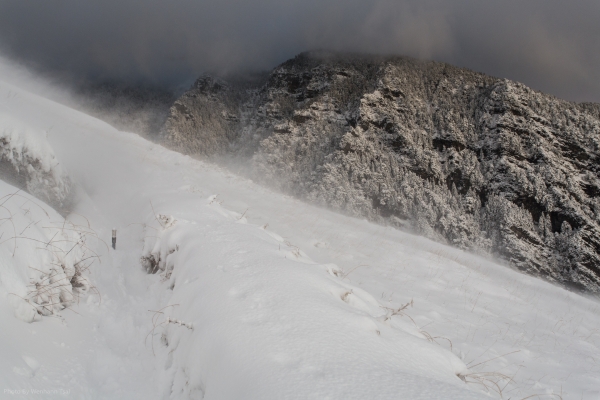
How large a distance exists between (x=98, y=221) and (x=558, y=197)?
11491cm

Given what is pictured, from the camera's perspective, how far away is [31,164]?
19.0ft

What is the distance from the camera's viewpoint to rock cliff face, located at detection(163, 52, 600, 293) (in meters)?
85.9

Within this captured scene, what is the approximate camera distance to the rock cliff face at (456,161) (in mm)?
85875

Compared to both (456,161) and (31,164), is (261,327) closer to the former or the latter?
(31,164)

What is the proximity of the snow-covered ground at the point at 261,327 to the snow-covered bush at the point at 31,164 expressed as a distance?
609 millimetres

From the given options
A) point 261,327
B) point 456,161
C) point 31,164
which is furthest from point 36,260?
point 456,161

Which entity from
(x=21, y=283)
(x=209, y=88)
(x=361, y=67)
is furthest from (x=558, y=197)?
(x=209, y=88)

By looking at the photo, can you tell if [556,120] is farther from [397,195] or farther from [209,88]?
[209,88]

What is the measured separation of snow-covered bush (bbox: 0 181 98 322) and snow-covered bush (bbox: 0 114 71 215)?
271cm

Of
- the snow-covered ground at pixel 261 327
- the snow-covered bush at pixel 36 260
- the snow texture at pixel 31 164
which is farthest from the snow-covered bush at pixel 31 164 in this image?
the snow-covered bush at pixel 36 260

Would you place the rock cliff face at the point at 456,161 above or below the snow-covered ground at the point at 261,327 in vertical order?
above

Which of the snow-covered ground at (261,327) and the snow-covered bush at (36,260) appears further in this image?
the snow-covered bush at (36,260)

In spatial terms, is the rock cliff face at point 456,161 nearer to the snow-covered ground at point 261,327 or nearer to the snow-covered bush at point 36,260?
the snow-covered ground at point 261,327

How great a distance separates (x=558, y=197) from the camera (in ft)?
293
